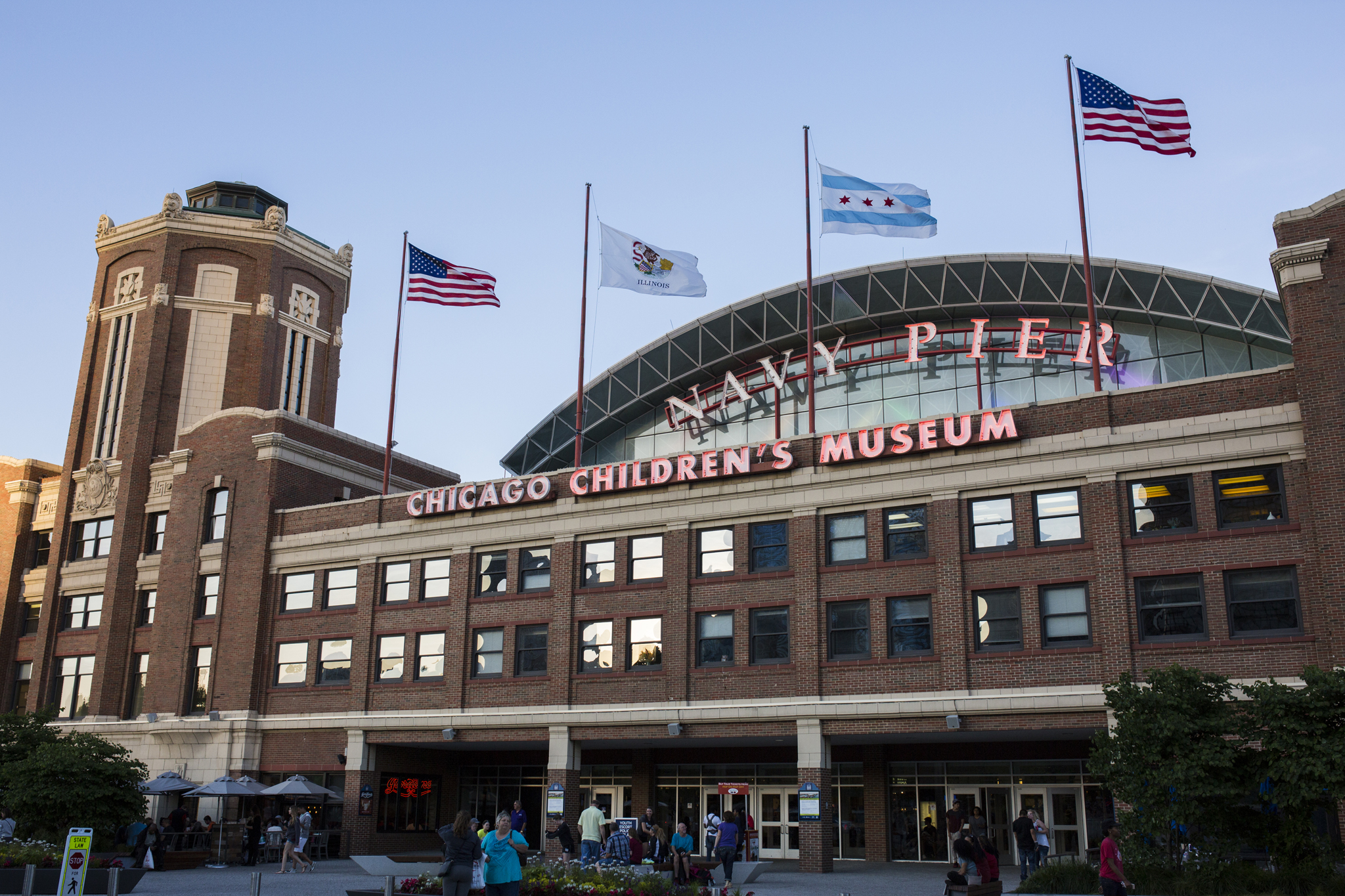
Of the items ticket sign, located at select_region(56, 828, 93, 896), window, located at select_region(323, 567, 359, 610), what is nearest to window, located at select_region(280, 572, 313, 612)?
window, located at select_region(323, 567, 359, 610)

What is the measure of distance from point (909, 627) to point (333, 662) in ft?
73.3

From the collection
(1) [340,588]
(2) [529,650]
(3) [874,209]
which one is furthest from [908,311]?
(1) [340,588]

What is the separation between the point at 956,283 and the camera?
52.6 meters

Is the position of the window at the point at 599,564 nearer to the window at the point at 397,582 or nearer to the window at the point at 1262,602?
the window at the point at 397,582

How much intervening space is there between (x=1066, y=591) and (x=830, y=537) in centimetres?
727

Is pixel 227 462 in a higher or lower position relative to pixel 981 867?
higher

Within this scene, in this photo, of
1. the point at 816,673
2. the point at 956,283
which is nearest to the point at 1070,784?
the point at 816,673

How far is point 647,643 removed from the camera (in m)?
38.7

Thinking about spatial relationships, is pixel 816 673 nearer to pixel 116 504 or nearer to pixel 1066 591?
pixel 1066 591

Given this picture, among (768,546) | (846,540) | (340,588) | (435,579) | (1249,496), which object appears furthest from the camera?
(340,588)

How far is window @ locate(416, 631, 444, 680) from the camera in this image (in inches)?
1672

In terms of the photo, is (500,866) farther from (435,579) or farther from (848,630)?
(435,579)

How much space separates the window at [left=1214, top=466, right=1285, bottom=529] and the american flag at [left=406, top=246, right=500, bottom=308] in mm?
26132

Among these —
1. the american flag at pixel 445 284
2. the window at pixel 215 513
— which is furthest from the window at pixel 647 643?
the window at pixel 215 513
